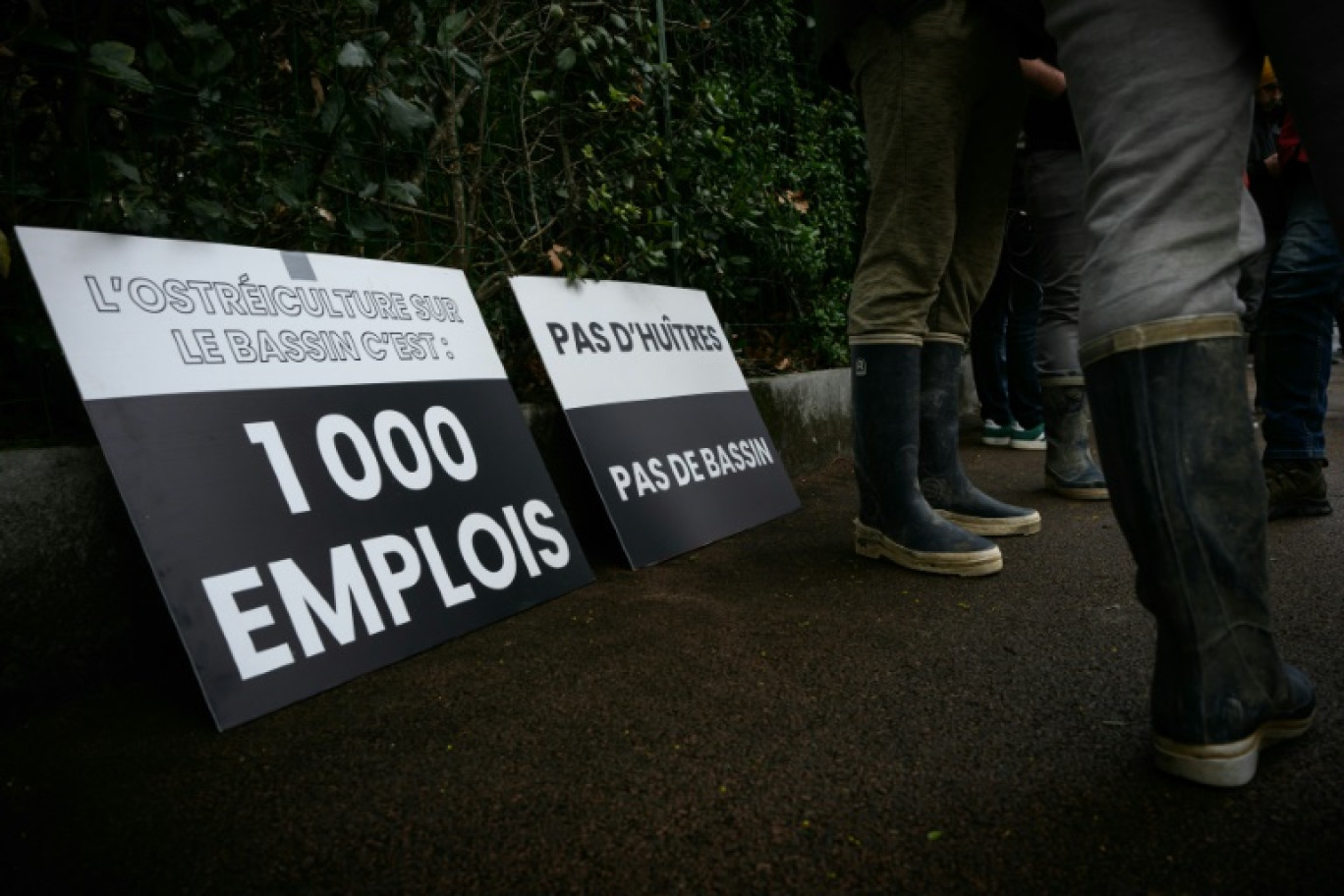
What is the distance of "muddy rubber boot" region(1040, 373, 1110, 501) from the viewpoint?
2854 millimetres

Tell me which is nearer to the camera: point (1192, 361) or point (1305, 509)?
point (1192, 361)

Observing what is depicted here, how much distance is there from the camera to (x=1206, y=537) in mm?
996

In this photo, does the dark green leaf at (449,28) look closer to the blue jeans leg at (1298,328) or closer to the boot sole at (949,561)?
the boot sole at (949,561)

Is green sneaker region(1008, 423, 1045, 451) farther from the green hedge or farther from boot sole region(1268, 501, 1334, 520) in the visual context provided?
boot sole region(1268, 501, 1334, 520)

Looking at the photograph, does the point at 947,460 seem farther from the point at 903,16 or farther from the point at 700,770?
the point at 700,770

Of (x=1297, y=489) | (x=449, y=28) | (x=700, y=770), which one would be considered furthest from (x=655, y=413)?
(x=1297, y=489)

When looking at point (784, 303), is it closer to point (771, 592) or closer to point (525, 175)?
point (525, 175)

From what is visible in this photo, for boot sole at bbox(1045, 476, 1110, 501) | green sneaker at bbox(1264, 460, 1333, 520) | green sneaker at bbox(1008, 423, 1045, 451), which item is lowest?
green sneaker at bbox(1264, 460, 1333, 520)

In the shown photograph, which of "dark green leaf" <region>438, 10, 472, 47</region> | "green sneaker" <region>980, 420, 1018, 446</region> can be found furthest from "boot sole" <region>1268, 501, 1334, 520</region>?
"dark green leaf" <region>438, 10, 472, 47</region>

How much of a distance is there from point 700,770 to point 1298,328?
2321 millimetres

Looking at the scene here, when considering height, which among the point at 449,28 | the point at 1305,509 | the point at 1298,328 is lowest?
the point at 1305,509

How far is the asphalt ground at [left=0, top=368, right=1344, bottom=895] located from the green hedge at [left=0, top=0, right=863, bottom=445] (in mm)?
768

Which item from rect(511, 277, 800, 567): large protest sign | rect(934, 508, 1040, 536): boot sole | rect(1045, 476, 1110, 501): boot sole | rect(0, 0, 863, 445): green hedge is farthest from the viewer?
rect(1045, 476, 1110, 501): boot sole

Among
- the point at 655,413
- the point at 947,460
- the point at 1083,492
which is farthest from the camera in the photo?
the point at 1083,492
